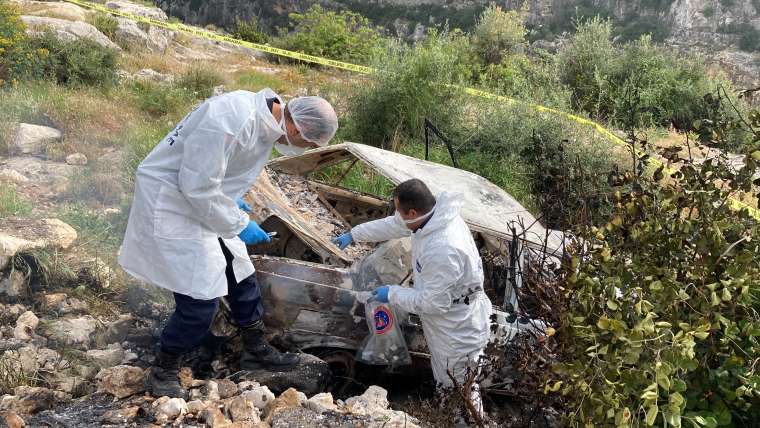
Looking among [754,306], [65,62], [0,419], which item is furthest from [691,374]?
[65,62]

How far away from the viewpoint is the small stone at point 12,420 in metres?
2.90

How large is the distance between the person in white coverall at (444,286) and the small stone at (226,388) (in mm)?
956

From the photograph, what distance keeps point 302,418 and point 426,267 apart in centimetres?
109

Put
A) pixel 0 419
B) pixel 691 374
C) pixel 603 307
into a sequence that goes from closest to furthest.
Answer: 1. pixel 603 307
2. pixel 691 374
3. pixel 0 419

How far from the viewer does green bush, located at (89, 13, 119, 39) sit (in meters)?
14.6

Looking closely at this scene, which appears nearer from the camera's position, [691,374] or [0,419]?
[691,374]

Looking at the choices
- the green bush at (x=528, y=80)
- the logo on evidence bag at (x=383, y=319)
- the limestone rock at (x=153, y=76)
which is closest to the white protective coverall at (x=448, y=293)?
the logo on evidence bag at (x=383, y=319)

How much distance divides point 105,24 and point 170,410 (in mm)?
13609

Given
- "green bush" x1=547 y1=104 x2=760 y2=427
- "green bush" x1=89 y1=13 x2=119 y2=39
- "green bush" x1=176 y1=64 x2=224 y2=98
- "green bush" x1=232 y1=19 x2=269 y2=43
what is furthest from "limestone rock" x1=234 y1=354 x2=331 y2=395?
"green bush" x1=232 y1=19 x2=269 y2=43

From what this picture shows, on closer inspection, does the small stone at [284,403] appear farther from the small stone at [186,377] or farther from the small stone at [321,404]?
the small stone at [186,377]

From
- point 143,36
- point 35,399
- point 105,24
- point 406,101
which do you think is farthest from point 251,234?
point 105,24

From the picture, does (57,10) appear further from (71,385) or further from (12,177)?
(71,385)

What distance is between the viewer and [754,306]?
2184 millimetres

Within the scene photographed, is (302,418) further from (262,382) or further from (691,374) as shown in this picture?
(691,374)
